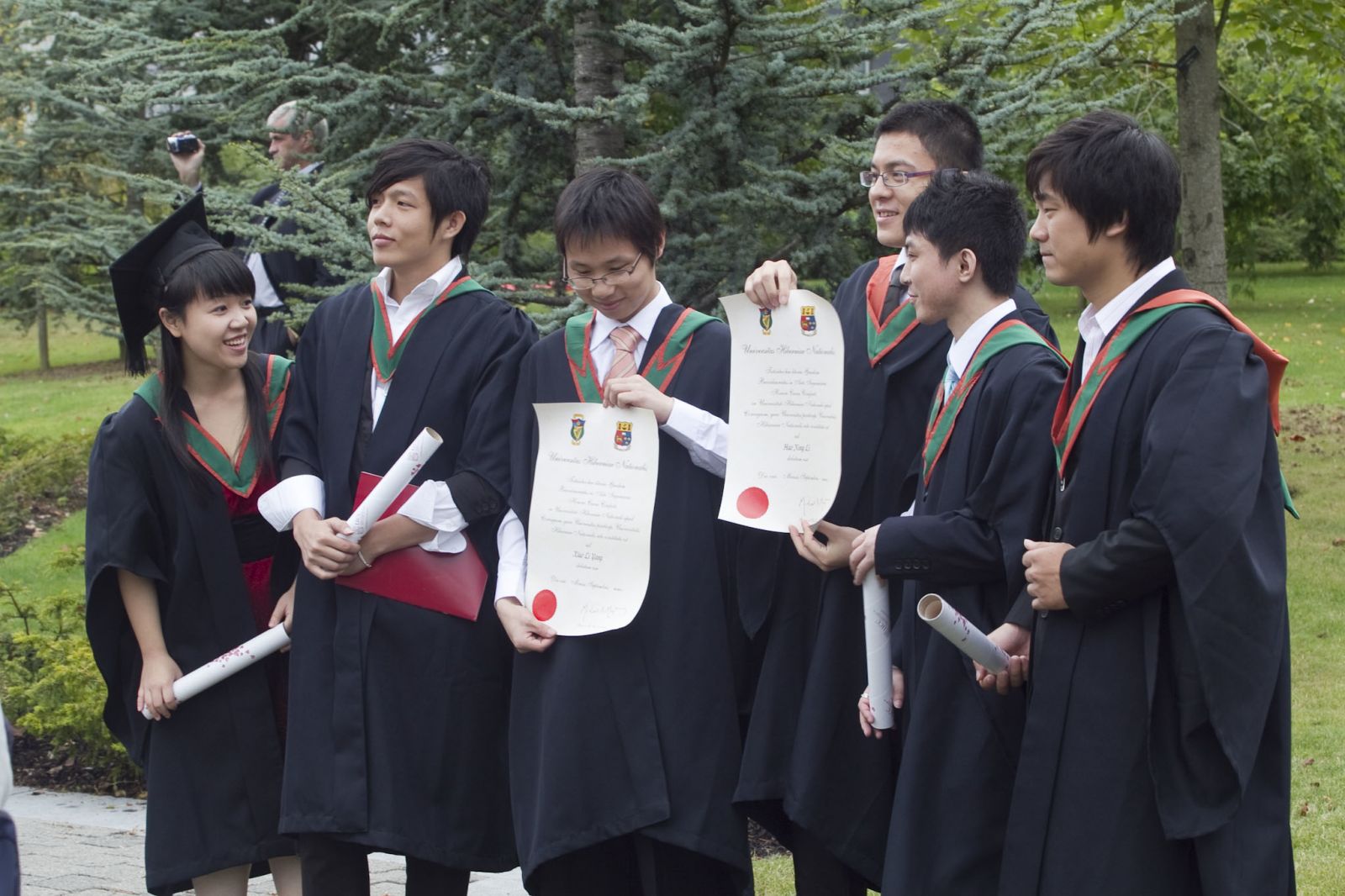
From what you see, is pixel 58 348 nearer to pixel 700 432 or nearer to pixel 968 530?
pixel 700 432

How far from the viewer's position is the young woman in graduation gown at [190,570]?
4094 millimetres

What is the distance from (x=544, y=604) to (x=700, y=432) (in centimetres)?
58

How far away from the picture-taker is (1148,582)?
2.92 meters

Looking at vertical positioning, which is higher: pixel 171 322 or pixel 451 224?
pixel 451 224

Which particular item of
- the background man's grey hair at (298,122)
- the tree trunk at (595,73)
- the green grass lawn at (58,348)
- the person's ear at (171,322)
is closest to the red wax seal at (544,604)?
the person's ear at (171,322)

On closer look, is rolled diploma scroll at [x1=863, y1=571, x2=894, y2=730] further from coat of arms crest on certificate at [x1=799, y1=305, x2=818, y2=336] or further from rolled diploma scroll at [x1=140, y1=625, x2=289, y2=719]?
rolled diploma scroll at [x1=140, y1=625, x2=289, y2=719]

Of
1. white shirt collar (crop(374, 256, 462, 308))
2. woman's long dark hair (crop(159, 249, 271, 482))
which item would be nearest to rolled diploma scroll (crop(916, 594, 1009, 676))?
white shirt collar (crop(374, 256, 462, 308))

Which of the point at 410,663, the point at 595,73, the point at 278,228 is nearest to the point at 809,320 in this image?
the point at 410,663

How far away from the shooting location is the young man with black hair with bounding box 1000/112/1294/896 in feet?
9.33

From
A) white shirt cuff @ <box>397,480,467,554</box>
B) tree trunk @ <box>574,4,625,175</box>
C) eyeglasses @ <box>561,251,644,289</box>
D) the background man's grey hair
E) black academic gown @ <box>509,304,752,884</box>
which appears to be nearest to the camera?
black academic gown @ <box>509,304,752,884</box>

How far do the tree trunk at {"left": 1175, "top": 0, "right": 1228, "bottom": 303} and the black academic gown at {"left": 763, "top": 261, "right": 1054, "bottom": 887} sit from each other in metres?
6.97

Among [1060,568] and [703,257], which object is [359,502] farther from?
[703,257]

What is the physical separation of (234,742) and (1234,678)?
2631 mm

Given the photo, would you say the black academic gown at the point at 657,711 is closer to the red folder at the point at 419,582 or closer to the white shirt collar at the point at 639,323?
the white shirt collar at the point at 639,323
